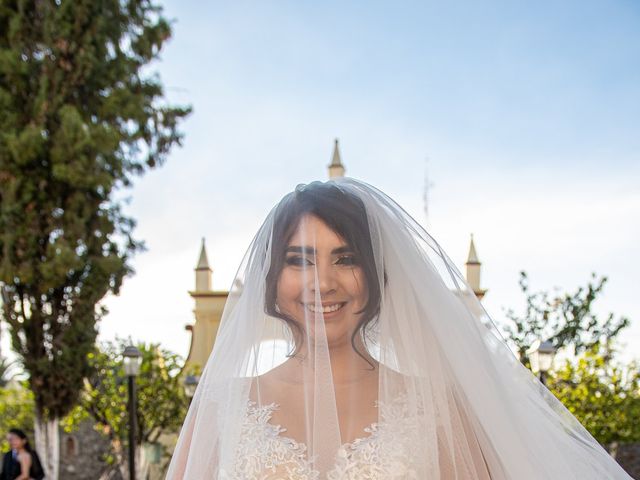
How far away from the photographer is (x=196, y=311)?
2142 centimetres

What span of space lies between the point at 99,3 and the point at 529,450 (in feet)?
43.2

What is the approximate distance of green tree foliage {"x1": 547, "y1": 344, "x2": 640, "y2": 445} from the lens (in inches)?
627

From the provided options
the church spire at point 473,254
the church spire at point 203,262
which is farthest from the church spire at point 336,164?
the church spire at point 473,254

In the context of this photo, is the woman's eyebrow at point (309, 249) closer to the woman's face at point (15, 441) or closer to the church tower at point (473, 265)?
the woman's face at point (15, 441)

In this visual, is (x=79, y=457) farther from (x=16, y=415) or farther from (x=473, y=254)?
(x=473, y=254)

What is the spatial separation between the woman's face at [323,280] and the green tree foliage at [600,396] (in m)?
14.5

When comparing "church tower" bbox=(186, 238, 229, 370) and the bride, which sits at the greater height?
"church tower" bbox=(186, 238, 229, 370)

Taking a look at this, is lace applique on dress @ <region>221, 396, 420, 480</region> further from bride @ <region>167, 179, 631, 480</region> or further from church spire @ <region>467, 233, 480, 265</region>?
church spire @ <region>467, 233, 480, 265</region>

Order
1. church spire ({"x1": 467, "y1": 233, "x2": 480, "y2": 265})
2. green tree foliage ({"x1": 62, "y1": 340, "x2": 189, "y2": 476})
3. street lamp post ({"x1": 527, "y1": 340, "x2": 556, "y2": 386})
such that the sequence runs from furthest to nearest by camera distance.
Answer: church spire ({"x1": 467, "y1": 233, "x2": 480, "y2": 265}) → green tree foliage ({"x1": 62, "y1": 340, "x2": 189, "y2": 476}) → street lamp post ({"x1": 527, "y1": 340, "x2": 556, "y2": 386})

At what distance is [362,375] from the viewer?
2.19 m

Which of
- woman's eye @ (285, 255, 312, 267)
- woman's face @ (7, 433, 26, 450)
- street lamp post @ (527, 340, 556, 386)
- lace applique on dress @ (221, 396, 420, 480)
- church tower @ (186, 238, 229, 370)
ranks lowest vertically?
woman's face @ (7, 433, 26, 450)

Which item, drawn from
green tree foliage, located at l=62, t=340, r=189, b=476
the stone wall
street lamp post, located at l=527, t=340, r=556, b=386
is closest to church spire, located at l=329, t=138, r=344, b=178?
green tree foliage, located at l=62, t=340, r=189, b=476

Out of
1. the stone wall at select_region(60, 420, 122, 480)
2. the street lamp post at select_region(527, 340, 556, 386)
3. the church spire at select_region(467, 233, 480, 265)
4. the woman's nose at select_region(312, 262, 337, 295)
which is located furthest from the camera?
the stone wall at select_region(60, 420, 122, 480)

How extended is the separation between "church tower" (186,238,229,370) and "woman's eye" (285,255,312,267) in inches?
743
